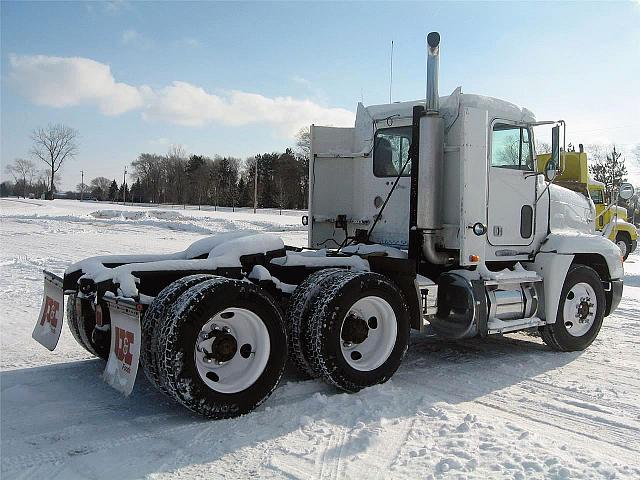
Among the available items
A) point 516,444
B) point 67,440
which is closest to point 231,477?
point 67,440

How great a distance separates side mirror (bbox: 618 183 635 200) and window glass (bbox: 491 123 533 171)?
1987 mm

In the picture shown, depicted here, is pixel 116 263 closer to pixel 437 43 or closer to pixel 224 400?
pixel 224 400

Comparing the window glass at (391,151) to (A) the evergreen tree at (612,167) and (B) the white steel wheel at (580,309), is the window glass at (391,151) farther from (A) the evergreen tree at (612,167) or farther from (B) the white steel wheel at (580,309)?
(A) the evergreen tree at (612,167)

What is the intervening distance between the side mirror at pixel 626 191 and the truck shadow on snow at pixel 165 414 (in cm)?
311

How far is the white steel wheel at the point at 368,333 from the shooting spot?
18.2 ft

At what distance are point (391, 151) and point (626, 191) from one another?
362 centimetres

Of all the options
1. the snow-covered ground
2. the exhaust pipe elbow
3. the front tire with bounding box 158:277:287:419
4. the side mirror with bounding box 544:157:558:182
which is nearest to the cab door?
the side mirror with bounding box 544:157:558:182

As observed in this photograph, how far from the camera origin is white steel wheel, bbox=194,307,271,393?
15.7 ft

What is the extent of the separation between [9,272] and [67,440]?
8.97m

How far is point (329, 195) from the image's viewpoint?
319 inches

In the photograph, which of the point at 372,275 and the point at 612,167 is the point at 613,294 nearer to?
the point at 372,275

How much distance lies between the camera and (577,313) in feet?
24.5

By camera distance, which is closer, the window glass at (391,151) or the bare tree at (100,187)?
the window glass at (391,151)

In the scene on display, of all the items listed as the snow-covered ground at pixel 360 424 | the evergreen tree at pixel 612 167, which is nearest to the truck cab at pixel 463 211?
the snow-covered ground at pixel 360 424
